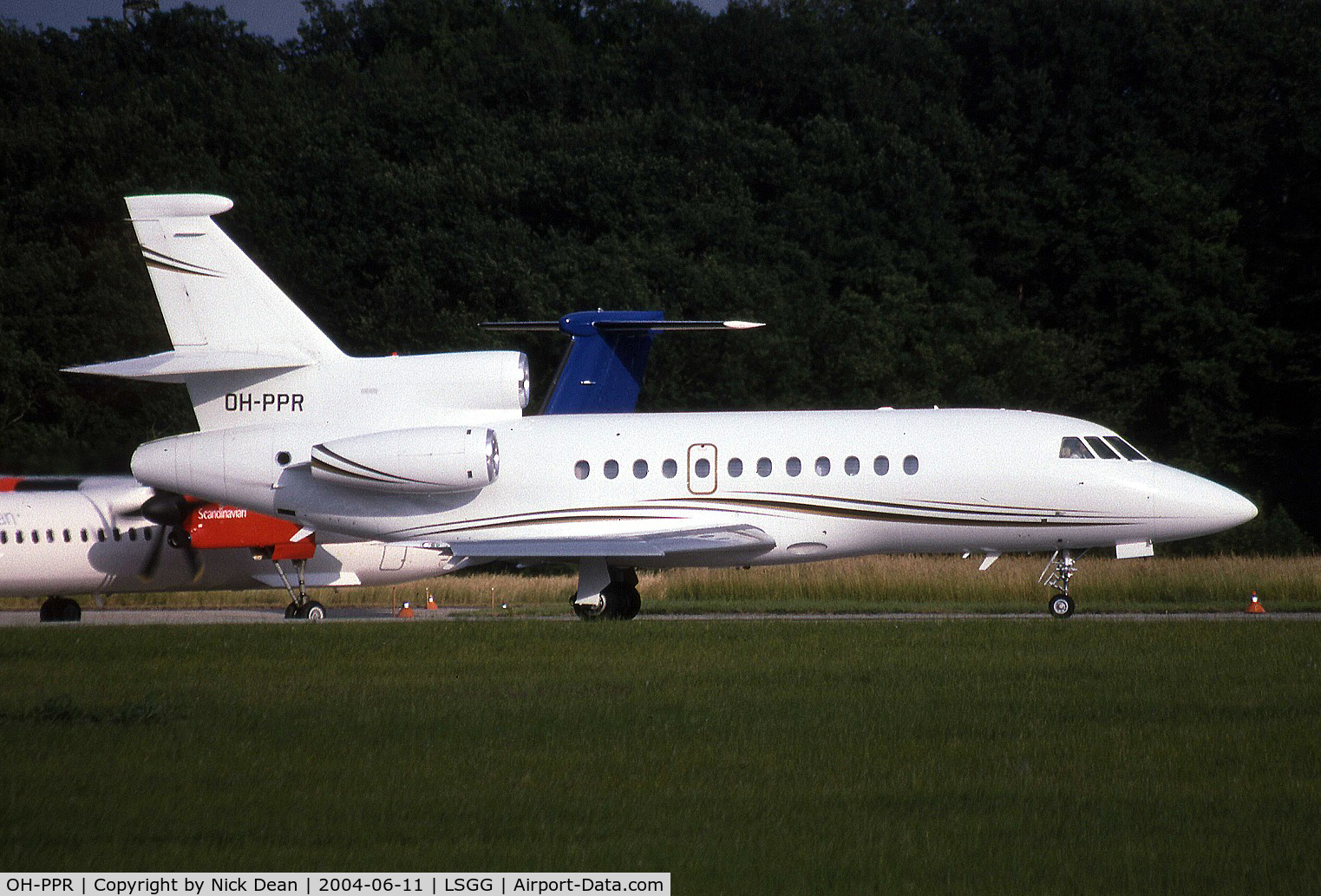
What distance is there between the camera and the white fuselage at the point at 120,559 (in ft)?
105

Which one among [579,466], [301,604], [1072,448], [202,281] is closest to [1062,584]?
[1072,448]

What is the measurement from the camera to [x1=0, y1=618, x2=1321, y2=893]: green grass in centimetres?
901

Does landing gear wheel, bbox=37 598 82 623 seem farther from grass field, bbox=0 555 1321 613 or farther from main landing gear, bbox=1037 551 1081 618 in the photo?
main landing gear, bbox=1037 551 1081 618

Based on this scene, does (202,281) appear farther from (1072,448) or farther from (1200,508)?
(1200,508)

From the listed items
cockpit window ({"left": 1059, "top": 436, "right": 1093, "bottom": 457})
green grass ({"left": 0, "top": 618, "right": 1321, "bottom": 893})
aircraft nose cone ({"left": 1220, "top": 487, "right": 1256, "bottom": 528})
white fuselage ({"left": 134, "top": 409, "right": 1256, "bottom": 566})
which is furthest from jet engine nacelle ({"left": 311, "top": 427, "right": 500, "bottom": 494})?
aircraft nose cone ({"left": 1220, "top": 487, "right": 1256, "bottom": 528})

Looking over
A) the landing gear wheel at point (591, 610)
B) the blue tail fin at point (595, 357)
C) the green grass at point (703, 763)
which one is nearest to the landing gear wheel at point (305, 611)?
the blue tail fin at point (595, 357)

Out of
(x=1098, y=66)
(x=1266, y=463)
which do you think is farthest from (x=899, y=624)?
(x=1098, y=66)

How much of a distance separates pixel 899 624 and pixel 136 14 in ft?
250

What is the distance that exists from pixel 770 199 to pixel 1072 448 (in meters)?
47.3

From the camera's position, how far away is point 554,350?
180ft

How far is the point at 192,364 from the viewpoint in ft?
81.4

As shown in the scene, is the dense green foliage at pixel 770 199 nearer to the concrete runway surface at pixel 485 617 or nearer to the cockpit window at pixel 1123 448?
the concrete runway surface at pixel 485 617

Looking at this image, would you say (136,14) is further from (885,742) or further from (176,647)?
(885,742)

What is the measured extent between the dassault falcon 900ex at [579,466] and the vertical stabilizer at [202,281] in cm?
3
